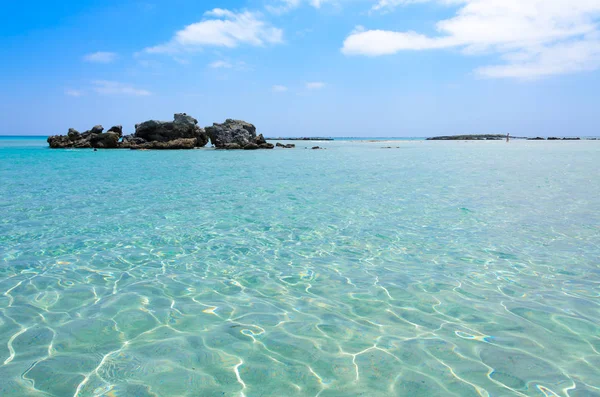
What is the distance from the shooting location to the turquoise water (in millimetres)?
3201

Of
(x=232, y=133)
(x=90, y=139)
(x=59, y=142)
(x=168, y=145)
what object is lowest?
(x=168, y=145)

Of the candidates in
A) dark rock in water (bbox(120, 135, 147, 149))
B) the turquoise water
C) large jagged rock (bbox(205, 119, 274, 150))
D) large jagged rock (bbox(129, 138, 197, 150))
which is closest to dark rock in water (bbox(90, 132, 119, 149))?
dark rock in water (bbox(120, 135, 147, 149))

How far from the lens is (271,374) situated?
10.6 ft

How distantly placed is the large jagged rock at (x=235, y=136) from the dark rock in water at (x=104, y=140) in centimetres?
1415

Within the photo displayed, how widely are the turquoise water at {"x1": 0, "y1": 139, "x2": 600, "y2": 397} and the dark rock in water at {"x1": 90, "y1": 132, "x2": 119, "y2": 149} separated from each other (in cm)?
4852

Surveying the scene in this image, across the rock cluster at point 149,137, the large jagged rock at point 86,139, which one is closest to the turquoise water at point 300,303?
the rock cluster at point 149,137

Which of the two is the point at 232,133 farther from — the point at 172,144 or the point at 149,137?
the point at 149,137

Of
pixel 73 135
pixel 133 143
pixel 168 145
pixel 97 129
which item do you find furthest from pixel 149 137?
pixel 73 135

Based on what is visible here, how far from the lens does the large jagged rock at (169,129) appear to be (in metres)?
53.8

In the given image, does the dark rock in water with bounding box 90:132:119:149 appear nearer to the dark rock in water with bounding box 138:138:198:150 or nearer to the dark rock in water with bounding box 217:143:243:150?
the dark rock in water with bounding box 138:138:198:150

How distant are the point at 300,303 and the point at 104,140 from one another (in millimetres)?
57071

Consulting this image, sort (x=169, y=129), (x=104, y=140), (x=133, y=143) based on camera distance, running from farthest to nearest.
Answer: (x=133, y=143), (x=169, y=129), (x=104, y=140)

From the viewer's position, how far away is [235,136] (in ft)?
173

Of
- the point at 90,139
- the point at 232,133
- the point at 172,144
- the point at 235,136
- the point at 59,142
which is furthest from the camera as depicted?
the point at 59,142
